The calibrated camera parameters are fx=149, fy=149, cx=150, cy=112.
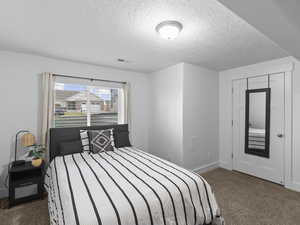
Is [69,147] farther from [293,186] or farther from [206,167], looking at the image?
[293,186]

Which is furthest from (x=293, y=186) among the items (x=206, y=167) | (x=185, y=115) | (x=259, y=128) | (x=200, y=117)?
(x=185, y=115)

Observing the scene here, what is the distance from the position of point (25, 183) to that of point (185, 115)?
116 inches

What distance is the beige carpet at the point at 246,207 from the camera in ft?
6.25

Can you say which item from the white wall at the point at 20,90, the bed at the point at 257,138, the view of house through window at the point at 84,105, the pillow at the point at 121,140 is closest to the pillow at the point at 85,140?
the view of house through window at the point at 84,105

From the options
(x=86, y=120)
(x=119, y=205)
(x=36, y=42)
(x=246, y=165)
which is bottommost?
(x=246, y=165)

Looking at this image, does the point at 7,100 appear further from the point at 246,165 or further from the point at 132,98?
the point at 246,165

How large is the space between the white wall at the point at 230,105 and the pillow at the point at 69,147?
10.9ft

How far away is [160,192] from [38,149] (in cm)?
236

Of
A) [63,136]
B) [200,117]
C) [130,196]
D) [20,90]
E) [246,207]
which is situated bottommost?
[246,207]

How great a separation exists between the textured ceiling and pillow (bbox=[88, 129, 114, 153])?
4.77ft

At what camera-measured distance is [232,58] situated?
113 inches

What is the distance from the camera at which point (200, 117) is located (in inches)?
135

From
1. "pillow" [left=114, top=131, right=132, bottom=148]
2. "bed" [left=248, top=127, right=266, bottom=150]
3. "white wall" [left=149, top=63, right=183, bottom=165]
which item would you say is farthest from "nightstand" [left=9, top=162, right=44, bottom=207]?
"bed" [left=248, top=127, right=266, bottom=150]

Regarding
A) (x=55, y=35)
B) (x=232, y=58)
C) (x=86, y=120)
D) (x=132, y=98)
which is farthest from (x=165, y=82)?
(x=55, y=35)
